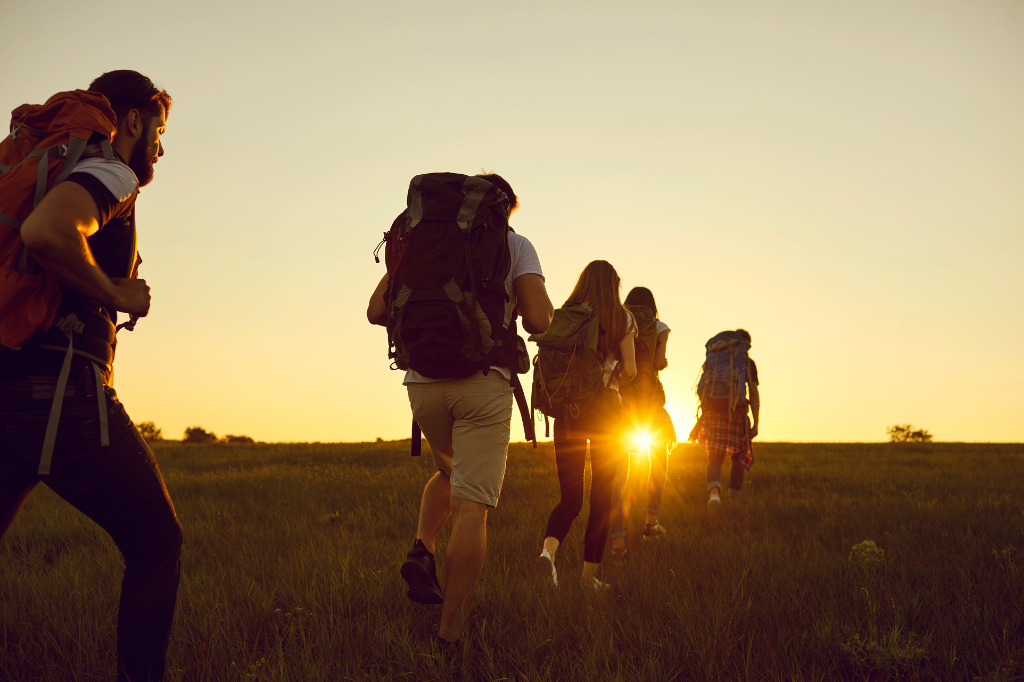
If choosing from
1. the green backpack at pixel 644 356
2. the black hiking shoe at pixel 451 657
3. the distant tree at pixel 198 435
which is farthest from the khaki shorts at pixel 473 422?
the distant tree at pixel 198 435

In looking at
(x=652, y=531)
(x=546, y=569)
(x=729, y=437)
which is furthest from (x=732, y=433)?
(x=546, y=569)

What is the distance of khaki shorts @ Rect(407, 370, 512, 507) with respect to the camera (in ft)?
10.7

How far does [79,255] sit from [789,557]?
5589mm

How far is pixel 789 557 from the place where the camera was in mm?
5566

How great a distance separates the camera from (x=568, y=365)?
5074 millimetres

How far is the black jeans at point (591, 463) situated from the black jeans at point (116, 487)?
3.11 metres

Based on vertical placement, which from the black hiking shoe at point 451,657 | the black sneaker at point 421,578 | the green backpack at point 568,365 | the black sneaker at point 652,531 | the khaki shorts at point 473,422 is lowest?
the black sneaker at point 652,531

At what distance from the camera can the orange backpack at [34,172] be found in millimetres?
2100

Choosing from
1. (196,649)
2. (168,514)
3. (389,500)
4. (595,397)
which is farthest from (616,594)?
(389,500)

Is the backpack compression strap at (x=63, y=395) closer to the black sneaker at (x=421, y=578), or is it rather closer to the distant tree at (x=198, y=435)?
the black sneaker at (x=421, y=578)

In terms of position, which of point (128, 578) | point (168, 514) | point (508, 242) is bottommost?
point (128, 578)

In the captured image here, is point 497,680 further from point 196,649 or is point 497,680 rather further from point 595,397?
point 595,397

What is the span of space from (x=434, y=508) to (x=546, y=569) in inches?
63.7

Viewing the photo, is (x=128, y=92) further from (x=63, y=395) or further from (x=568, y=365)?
(x=568, y=365)
